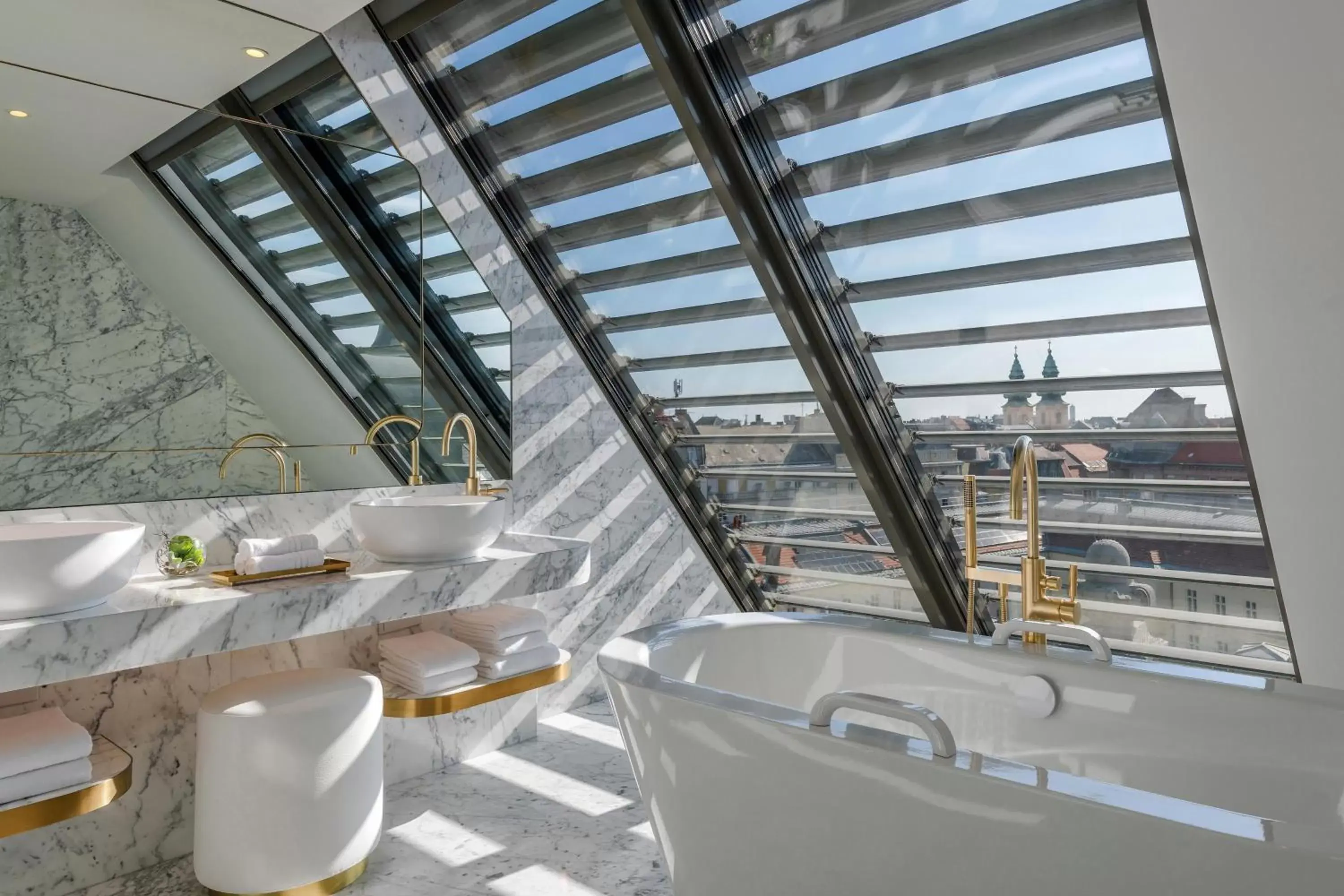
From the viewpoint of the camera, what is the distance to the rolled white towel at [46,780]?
2012 millimetres

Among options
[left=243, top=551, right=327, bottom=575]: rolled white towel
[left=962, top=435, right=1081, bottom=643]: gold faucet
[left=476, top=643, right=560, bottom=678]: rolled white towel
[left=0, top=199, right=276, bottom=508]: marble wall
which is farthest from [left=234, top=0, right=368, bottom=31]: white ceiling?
[left=962, top=435, right=1081, bottom=643]: gold faucet

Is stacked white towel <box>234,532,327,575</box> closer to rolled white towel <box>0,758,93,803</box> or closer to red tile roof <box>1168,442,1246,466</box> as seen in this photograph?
rolled white towel <box>0,758,93,803</box>

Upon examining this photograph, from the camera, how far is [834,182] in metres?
3.00

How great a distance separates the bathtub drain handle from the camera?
64.4 inches

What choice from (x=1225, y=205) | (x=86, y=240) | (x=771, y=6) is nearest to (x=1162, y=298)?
(x=1225, y=205)

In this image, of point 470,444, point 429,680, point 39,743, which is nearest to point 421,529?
point 429,680

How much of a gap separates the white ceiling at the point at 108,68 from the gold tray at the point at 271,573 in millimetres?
1065

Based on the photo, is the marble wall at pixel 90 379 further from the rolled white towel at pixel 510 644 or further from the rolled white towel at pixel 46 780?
the rolled white towel at pixel 510 644

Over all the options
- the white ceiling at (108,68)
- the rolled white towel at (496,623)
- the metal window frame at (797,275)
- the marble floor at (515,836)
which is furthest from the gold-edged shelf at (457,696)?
the white ceiling at (108,68)

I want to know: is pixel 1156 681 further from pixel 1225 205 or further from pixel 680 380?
pixel 680 380

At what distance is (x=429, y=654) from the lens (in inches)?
113

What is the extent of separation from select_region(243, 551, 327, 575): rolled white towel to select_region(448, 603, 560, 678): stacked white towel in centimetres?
60

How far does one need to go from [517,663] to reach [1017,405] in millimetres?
1798

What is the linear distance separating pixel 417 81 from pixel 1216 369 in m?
2.85
